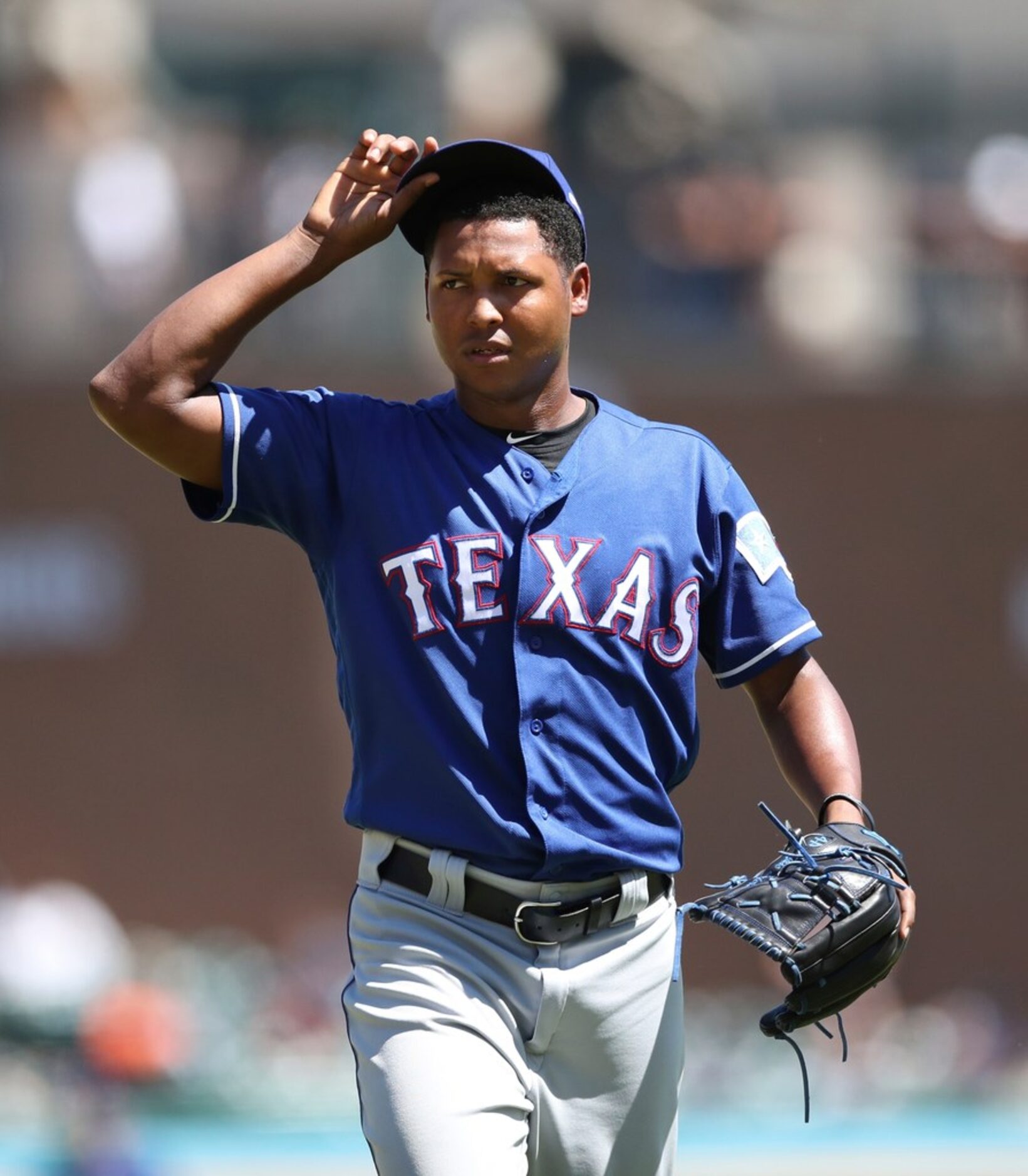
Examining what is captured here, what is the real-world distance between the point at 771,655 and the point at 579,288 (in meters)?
0.66

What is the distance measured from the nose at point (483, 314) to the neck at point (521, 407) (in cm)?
14

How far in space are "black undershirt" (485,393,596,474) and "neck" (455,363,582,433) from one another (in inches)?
0.4

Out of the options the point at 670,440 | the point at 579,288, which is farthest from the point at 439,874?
the point at 579,288

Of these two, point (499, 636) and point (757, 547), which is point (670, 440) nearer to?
point (757, 547)

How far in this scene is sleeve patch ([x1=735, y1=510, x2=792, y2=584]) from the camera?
285 cm

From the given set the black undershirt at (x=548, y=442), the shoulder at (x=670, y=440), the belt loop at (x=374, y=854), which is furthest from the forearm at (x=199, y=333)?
the belt loop at (x=374, y=854)

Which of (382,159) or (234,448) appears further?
(382,159)

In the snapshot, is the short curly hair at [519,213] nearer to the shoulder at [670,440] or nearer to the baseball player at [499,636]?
the baseball player at [499,636]

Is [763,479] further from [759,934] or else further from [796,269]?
[759,934]

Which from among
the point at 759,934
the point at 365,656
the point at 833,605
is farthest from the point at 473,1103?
the point at 833,605

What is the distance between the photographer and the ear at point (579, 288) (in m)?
2.92

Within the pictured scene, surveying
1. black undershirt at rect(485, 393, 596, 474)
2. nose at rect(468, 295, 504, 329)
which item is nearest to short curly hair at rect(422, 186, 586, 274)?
nose at rect(468, 295, 504, 329)

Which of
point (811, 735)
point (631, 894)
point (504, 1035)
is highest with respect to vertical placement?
point (811, 735)

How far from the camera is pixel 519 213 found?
9.17ft
